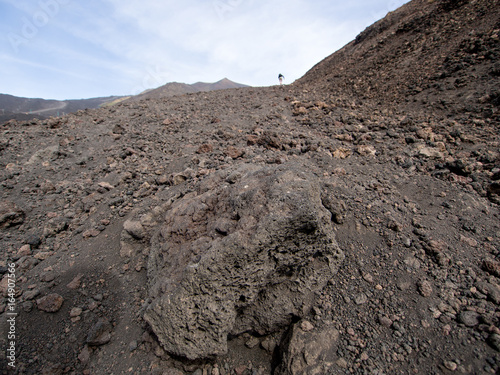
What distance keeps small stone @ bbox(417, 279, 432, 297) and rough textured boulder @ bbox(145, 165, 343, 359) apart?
0.72 metres

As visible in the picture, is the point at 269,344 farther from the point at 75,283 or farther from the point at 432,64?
the point at 432,64

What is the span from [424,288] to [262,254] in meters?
1.49

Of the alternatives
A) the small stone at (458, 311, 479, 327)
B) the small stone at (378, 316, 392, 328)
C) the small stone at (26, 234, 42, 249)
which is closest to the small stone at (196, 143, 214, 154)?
the small stone at (26, 234, 42, 249)

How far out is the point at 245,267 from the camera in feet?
5.97

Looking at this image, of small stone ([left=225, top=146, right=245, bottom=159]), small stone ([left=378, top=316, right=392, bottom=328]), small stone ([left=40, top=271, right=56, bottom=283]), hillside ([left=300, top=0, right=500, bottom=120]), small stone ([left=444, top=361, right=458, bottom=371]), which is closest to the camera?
small stone ([left=444, top=361, right=458, bottom=371])

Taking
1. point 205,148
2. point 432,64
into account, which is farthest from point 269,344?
point 432,64

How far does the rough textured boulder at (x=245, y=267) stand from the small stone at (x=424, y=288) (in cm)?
72

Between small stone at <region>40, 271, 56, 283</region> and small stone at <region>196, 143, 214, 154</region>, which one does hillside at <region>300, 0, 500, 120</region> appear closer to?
small stone at <region>196, 143, 214, 154</region>

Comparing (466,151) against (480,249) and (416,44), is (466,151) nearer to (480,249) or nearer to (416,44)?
(480,249)

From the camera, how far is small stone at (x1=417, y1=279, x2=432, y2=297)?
79.2 inches

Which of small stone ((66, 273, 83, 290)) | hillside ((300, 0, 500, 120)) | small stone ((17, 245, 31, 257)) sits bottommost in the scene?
small stone ((66, 273, 83, 290))

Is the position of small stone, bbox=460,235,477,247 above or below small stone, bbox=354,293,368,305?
above

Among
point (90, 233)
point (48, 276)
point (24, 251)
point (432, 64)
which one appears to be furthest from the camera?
point (432, 64)

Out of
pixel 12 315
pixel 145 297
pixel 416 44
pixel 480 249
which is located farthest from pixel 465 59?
pixel 12 315
